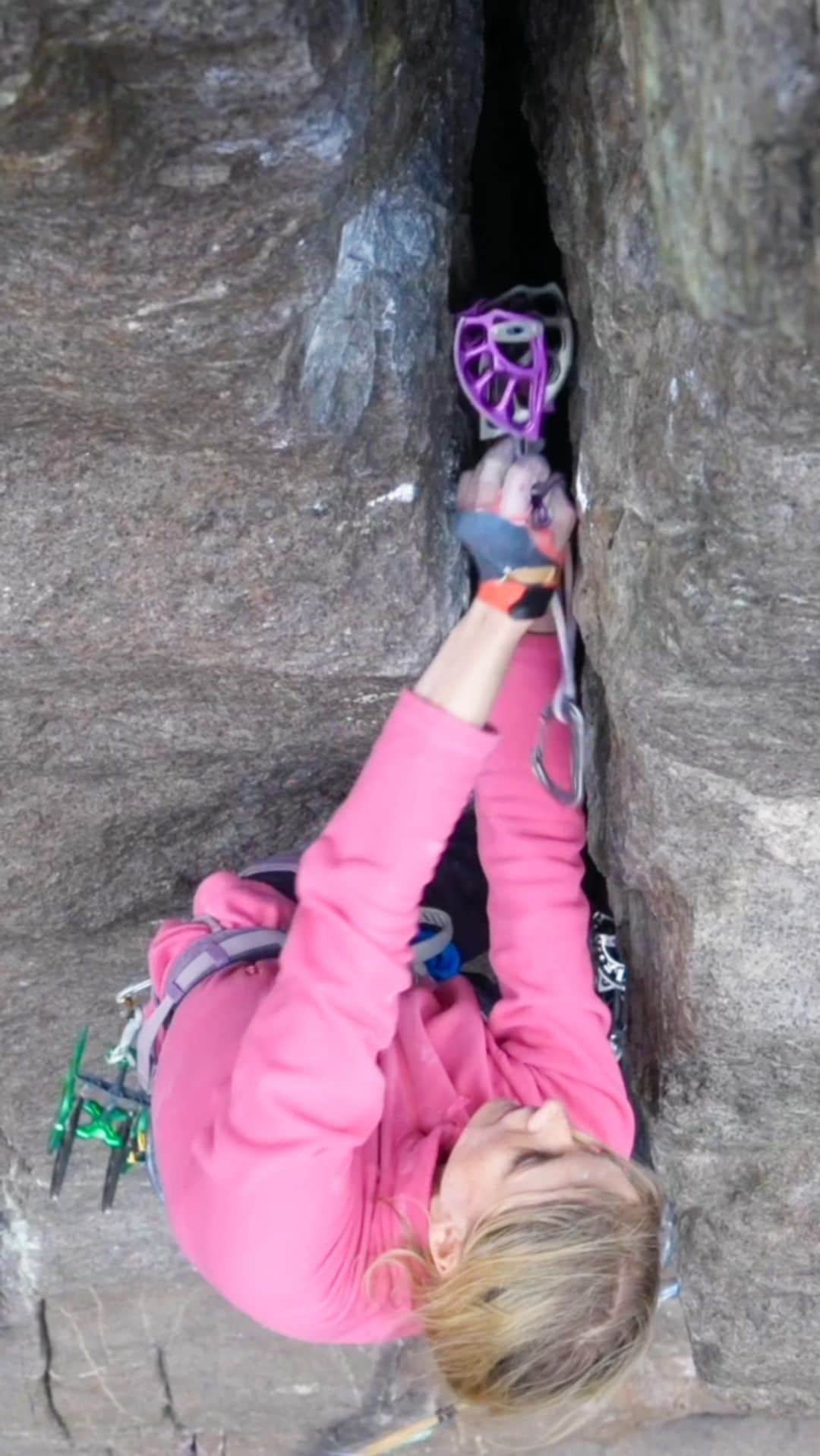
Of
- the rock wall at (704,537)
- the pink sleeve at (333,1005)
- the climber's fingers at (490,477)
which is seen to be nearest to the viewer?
the rock wall at (704,537)

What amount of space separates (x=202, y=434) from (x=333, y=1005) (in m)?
0.41

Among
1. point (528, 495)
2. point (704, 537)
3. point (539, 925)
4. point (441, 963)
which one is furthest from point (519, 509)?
point (441, 963)

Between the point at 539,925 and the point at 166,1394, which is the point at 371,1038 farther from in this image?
the point at 166,1394

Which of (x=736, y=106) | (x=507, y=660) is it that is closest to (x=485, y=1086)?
(x=507, y=660)

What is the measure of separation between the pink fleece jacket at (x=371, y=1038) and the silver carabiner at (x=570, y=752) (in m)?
0.01

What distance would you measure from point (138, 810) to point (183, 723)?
0.16 meters

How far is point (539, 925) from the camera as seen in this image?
1.04 meters

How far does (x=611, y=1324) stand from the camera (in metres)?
0.93

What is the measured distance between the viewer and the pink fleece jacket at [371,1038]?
0.84 m

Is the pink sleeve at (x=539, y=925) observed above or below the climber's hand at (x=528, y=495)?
below

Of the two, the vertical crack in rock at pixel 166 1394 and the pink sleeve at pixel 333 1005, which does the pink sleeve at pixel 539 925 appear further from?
the vertical crack in rock at pixel 166 1394

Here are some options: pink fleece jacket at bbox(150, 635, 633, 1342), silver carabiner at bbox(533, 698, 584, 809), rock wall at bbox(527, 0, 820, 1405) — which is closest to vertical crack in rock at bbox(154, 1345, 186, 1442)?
rock wall at bbox(527, 0, 820, 1405)

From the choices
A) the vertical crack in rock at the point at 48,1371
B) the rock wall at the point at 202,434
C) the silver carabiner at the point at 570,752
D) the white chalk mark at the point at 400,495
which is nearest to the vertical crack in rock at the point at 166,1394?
the vertical crack in rock at the point at 48,1371

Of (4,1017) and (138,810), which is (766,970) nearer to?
(138,810)
